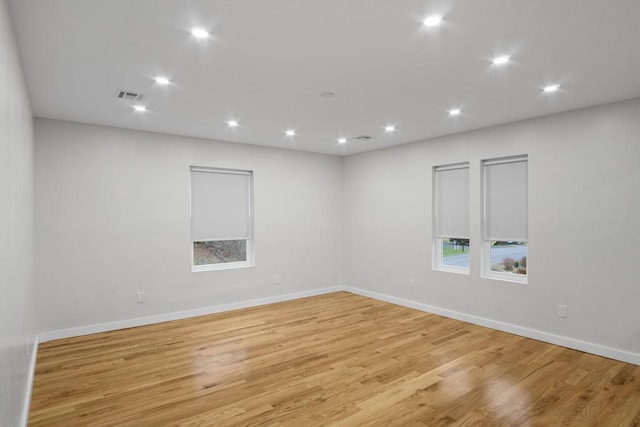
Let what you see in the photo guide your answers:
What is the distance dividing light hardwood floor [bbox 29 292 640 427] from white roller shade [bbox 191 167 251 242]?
1.40 metres

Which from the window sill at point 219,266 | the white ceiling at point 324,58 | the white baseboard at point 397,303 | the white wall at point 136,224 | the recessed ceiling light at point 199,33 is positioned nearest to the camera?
the white ceiling at point 324,58

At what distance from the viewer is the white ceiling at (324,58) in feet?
6.71

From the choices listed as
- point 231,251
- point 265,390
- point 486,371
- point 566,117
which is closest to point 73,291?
point 231,251

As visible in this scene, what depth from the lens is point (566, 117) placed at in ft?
13.1

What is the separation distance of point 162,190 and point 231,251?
140cm

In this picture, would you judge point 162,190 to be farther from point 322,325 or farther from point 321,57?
point 321,57

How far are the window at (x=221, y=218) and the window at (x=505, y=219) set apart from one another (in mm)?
3446

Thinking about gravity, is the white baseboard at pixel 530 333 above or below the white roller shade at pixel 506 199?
below

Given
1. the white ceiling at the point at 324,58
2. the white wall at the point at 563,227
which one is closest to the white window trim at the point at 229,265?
the white ceiling at the point at 324,58

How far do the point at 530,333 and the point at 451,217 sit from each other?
1.74 meters

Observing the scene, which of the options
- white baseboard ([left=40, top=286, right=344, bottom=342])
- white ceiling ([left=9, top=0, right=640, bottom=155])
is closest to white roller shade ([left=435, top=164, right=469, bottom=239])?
white ceiling ([left=9, top=0, right=640, bottom=155])

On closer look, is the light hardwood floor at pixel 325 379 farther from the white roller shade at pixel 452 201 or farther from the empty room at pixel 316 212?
the white roller shade at pixel 452 201

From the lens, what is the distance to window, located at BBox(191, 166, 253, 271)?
17.5 feet

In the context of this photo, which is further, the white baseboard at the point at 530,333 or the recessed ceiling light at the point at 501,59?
the white baseboard at the point at 530,333
